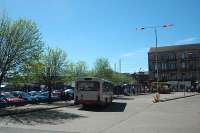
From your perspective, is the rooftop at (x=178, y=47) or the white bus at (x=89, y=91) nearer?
the white bus at (x=89, y=91)

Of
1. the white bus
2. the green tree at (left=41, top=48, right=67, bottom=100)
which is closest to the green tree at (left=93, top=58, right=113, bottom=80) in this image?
the green tree at (left=41, top=48, right=67, bottom=100)

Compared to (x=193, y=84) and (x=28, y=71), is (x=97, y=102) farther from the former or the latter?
(x=193, y=84)

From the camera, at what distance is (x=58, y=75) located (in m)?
47.7

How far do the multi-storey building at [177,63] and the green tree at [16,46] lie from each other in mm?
96233

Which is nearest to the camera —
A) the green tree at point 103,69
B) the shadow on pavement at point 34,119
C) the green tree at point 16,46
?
the shadow on pavement at point 34,119

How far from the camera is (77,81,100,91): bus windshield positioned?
3259 centimetres

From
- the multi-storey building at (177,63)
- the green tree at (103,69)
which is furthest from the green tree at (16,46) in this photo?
the multi-storey building at (177,63)

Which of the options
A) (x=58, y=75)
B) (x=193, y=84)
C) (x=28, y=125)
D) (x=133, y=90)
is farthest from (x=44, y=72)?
(x=193, y=84)

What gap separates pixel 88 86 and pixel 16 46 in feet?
24.0

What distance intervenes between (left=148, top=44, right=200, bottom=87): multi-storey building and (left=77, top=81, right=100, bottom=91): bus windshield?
92.8 meters

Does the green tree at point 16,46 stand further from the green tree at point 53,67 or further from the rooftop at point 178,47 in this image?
the rooftop at point 178,47

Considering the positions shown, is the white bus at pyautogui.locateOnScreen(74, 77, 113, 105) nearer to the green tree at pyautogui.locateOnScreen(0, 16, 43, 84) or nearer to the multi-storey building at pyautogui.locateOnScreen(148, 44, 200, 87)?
the green tree at pyautogui.locateOnScreen(0, 16, 43, 84)

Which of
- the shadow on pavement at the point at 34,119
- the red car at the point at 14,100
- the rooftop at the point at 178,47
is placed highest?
the rooftop at the point at 178,47

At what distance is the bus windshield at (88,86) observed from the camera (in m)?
32.6
